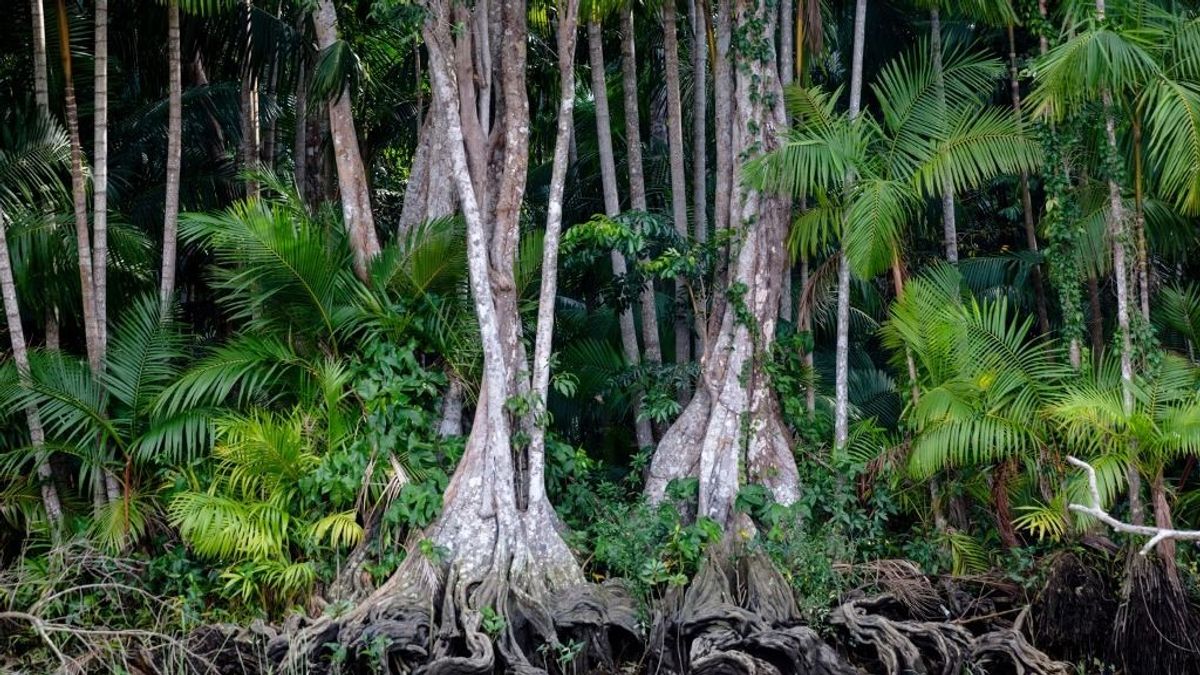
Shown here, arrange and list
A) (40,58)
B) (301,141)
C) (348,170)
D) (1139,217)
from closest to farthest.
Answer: (1139,217), (40,58), (348,170), (301,141)

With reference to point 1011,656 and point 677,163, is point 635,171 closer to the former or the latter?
point 677,163

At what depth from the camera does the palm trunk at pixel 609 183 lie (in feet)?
34.6

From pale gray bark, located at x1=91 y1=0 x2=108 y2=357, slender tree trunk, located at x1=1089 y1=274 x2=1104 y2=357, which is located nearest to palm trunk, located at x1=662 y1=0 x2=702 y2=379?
slender tree trunk, located at x1=1089 y1=274 x2=1104 y2=357

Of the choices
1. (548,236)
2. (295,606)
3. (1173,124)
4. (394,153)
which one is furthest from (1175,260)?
(394,153)

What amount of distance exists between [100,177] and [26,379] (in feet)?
5.06

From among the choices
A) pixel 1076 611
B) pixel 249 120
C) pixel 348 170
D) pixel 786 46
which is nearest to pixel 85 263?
Answer: pixel 348 170

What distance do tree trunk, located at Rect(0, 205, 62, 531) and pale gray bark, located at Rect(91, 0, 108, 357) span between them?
20.4 inches

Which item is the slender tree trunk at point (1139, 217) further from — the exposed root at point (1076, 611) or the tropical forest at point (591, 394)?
the exposed root at point (1076, 611)

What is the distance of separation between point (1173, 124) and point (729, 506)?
3962 mm

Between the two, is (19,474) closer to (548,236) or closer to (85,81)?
(85,81)

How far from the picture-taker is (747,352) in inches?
378

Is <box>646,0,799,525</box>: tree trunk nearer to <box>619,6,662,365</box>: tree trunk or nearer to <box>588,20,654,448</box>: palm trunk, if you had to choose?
<box>588,20,654,448</box>: palm trunk

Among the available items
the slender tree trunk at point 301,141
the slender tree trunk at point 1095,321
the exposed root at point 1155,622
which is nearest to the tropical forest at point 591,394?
the exposed root at point 1155,622

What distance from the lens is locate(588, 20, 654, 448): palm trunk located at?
10555 mm
